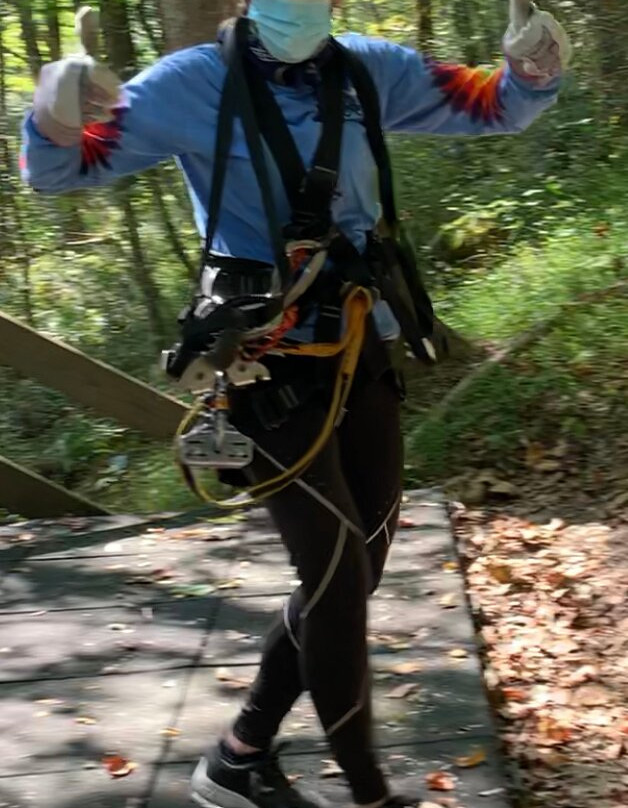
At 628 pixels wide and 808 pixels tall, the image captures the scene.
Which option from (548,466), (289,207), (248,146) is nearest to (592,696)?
(548,466)

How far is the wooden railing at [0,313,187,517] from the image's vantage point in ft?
16.7

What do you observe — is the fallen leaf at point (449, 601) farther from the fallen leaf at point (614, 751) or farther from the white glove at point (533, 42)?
the white glove at point (533, 42)

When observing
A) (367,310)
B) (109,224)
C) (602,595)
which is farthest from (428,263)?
(367,310)

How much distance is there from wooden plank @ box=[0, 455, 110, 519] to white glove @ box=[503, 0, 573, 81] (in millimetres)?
3408

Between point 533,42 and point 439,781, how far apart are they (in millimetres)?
1783

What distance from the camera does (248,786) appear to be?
2.90 meters

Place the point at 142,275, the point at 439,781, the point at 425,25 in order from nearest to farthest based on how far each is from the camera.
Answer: the point at 439,781, the point at 142,275, the point at 425,25

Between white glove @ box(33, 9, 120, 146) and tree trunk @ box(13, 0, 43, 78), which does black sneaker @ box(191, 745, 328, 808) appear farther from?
tree trunk @ box(13, 0, 43, 78)

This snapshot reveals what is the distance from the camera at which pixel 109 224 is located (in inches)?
294

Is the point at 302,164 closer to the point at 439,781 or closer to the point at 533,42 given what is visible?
the point at 533,42

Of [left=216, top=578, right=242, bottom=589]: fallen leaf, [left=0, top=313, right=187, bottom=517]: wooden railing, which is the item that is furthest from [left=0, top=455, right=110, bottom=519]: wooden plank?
[left=216, top=578, right=242, bottom=589]: fallen leaf

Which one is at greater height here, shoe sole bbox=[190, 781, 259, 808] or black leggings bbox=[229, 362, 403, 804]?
black leggings bbox=[229, 362, 403, 804]

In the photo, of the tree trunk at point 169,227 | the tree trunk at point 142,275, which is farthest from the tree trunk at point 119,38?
the tree trunk at point 142,275

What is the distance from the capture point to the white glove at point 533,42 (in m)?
2.61
